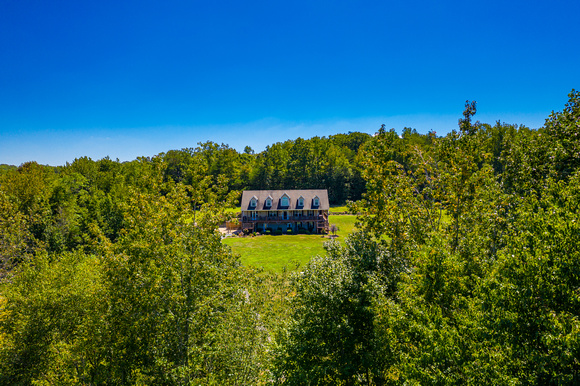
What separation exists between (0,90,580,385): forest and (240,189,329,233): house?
4485 cm

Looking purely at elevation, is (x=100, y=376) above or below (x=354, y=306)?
below

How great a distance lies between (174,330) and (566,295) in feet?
36.8

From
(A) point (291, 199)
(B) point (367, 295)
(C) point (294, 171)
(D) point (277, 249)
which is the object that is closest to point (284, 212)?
(A) point (291, 199)

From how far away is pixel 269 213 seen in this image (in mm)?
62812

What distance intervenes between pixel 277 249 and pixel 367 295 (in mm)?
38175

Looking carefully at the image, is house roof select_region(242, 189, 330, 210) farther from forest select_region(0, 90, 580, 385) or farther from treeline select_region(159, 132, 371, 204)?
forest select_region(0, 90, 580, 385)

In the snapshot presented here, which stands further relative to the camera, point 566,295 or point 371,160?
point 371,160

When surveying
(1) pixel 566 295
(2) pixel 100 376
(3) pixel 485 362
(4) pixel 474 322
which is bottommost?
(2) pixel 100 376

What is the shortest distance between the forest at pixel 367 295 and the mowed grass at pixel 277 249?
23.4 metres

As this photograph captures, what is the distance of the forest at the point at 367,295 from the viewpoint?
291 inches

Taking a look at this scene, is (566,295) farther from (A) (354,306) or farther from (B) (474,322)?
(A) (354,306)

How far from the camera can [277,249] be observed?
47.9 meters

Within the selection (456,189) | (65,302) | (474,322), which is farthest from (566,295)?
(65,302)

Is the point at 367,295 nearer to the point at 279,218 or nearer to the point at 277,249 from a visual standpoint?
the point at 277,249
